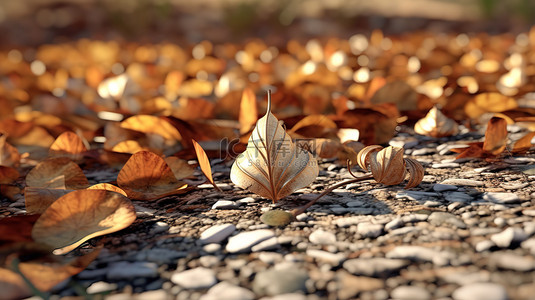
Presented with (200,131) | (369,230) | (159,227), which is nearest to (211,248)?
(159,227)

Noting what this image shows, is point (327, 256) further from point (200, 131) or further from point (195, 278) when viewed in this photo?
point (200, 131)

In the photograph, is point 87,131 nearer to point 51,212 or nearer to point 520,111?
point 51,212

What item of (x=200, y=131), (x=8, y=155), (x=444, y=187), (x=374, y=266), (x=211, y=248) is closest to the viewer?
(x=374, y=266)

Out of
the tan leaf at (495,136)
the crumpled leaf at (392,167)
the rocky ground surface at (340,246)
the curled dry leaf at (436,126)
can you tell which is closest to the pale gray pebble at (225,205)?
the rocky ground surface at (340,246)

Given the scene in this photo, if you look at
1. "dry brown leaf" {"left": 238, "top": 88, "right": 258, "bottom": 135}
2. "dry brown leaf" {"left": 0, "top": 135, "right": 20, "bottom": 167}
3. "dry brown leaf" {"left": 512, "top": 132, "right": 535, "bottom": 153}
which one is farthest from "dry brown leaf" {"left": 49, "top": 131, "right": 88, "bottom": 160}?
"dry brown leaf" {"left": 512, "top": 132, "right": 535, "bottom": 153}

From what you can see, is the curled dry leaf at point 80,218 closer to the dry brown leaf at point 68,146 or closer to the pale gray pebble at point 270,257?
the pale gray pebble at point 270,257

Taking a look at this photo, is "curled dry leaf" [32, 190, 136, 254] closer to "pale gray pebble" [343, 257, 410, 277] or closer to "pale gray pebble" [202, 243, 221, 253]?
"pale gray pebble" [202, 243, 221, 253]
